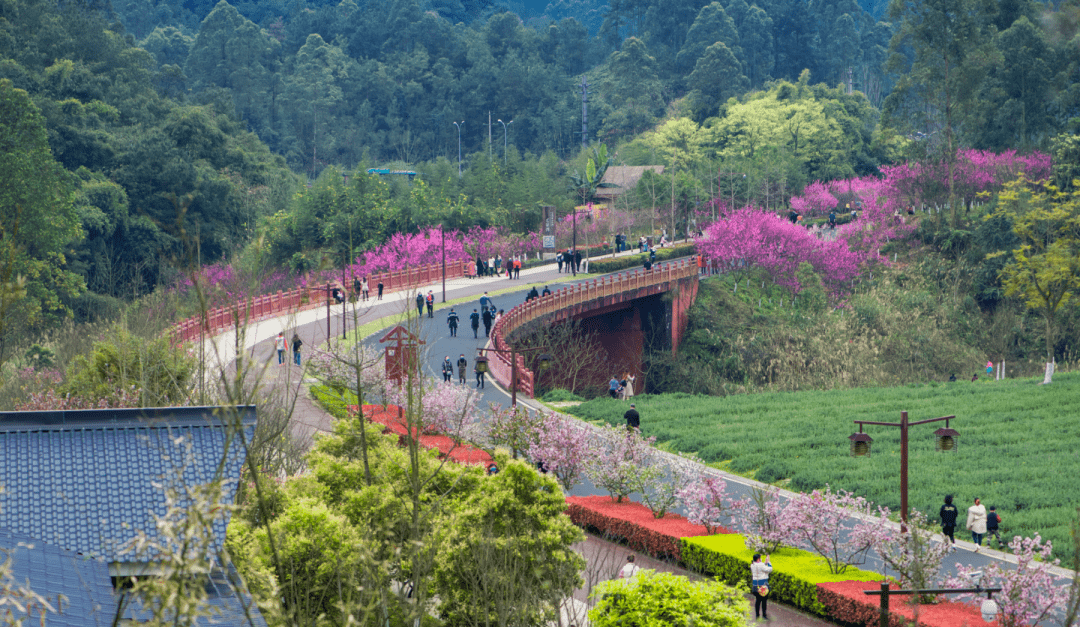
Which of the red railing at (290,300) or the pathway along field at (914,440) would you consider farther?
the red railing at (290,300)

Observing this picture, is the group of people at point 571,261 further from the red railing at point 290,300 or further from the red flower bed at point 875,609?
the red flower bed at point 875,609

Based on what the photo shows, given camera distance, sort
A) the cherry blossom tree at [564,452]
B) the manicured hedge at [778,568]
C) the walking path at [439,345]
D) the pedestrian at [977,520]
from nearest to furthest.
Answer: the manicured hedge at [778,568]
the walking path at [439,345]
the pedestrian at [977,520]
the cherry blossom tree at [564,452]

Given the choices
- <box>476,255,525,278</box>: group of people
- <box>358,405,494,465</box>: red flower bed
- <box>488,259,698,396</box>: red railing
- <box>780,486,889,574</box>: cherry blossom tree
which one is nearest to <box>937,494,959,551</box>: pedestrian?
<box>780,486,889,574</box>: cherry blossom tree

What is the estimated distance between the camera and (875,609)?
1966 centimetres

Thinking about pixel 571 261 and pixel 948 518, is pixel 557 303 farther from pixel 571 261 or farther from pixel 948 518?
pixel 948 518

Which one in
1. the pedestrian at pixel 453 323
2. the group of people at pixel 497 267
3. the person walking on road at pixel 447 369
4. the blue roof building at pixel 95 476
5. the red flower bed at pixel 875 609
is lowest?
the red flower bed at pixel 875 609

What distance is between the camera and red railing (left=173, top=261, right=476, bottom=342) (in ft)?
136

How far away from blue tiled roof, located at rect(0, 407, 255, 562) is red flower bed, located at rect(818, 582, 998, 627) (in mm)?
11250

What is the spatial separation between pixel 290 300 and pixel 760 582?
31052 millimetres

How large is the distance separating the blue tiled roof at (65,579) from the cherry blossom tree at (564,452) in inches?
642

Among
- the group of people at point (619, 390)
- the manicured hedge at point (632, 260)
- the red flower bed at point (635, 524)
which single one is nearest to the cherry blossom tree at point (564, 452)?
the red flower bed at point (635, 524)

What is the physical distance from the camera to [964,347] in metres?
58.2

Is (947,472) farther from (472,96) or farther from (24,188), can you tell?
(472,96)

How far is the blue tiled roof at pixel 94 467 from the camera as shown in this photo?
13.2 meters
